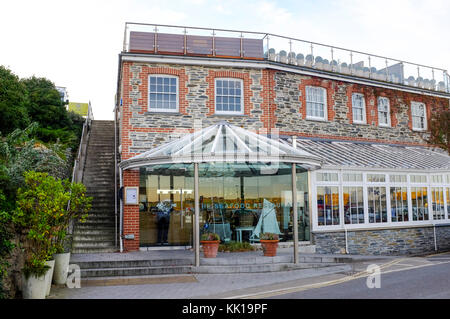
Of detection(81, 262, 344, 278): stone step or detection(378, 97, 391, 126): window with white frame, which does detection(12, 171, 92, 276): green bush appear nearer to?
detection(81, 262, 344, 278): stone step

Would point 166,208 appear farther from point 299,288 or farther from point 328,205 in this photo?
point 299,288

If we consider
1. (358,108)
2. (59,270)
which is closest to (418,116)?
(358,108)

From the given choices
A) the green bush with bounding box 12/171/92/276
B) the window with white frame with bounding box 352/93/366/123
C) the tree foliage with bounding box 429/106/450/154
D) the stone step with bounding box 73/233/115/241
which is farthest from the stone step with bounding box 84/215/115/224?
the tree foliage with bounding box 429/106/450/154

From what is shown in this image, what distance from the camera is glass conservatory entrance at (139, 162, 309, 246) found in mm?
13633

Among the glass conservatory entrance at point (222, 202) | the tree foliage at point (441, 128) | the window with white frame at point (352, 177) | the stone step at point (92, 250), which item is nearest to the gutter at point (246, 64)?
the tree foliage at point (441, 128)

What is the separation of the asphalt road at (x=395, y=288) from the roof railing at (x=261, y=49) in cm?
949

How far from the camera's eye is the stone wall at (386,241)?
570 inches

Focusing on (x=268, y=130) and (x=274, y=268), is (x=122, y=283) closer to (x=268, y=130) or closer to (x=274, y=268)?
(x=274, y=268)

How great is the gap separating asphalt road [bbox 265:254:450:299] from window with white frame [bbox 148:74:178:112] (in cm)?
861

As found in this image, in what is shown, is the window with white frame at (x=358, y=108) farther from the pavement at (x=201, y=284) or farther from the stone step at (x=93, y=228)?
the stone step at (x=93, y=228)

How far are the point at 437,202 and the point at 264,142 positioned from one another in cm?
955

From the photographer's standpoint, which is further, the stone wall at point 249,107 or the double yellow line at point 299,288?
the stone wall at point 249,107

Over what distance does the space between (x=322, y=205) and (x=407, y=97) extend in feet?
28.3

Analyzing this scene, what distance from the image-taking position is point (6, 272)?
7414 millimetres
